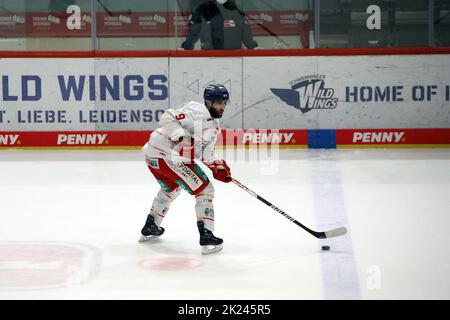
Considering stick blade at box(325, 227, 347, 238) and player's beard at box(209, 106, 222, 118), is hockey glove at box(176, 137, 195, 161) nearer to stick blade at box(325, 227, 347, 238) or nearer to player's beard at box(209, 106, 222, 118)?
player's beard at box(209, 106, 222, 118)

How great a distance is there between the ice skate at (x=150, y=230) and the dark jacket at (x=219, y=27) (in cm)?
517

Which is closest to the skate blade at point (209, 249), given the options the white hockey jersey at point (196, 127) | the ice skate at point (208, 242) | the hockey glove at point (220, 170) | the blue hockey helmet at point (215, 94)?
the ice skate at point (208, 242)

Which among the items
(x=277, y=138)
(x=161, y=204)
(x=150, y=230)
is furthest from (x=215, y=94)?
(x=277, y=138)

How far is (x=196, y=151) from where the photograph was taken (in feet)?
19.6

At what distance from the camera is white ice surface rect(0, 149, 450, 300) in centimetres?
521

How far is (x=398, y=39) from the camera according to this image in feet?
36.7

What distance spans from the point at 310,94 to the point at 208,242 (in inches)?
217

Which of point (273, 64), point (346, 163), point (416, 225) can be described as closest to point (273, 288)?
point (416, 225)

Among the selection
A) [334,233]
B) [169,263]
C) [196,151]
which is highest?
[196,151]

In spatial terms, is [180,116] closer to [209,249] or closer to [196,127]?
[196,127]

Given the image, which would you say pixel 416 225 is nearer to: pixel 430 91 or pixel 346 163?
pixel 346 163

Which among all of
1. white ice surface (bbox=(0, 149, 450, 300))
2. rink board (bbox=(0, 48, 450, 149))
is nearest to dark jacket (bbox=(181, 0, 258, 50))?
rink board (bbox=(0, 48, 450, 149))

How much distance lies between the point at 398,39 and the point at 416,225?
15.9 feet

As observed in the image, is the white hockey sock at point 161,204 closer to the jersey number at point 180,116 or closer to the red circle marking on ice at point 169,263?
the red circle marking on ice at point 169,263
